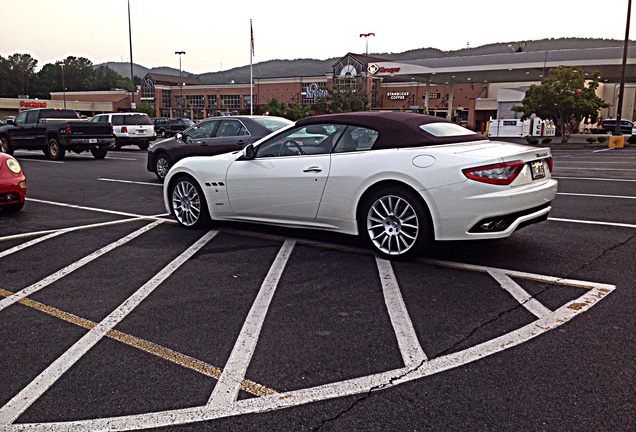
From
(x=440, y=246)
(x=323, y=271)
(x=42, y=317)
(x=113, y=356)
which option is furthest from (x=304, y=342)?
(x=440, y=246)

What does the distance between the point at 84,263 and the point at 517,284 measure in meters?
4.36

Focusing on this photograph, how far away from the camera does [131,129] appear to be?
25734 millimetres

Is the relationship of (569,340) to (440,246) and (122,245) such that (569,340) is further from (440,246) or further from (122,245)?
(122,245)

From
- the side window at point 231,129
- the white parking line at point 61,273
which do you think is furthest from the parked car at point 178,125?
the white parking line at point 61,273

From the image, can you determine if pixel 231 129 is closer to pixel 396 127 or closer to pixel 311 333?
pixel 396 127

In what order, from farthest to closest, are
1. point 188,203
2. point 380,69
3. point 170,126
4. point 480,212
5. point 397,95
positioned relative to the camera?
point 397,95, point 380,69, point 170,126, point 188,203, point 480,212

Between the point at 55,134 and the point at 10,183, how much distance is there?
12110mm

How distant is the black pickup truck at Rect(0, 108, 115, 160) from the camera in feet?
62.6

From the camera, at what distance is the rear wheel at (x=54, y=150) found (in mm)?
19347

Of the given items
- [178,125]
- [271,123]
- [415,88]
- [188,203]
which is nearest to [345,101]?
[415,88]

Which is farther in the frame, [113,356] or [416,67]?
[416,67]

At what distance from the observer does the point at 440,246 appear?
21.3 feet

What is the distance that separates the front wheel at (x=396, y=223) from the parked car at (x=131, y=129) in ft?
72.1

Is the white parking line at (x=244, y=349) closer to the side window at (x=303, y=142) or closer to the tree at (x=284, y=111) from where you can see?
the side window at (x=303, y=142)
